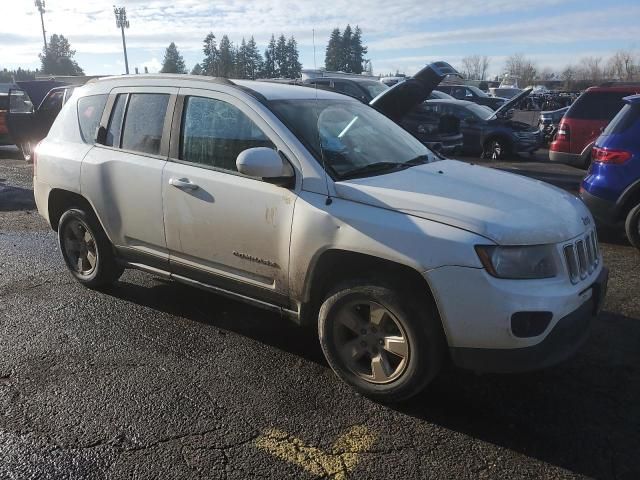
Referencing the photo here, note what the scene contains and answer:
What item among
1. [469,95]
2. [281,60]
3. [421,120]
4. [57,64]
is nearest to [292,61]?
[281,60]

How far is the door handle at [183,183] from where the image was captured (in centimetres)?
391

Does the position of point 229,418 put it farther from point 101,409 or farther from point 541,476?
point 541,476

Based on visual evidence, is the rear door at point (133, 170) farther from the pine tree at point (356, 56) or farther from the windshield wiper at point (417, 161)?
the pine tree at point (356, 56)

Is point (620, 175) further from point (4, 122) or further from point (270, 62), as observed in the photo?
point (270, 62)

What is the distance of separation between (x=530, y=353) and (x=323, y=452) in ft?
3.87

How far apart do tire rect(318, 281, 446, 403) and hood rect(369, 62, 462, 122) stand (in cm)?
404

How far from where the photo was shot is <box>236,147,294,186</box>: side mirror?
3.41 meters

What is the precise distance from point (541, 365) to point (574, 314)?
35 cm

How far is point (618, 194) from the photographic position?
630cm

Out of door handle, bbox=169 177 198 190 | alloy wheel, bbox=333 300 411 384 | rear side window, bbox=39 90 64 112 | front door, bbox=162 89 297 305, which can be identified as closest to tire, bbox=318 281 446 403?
alloy wheel, bbox=333 300 411 384

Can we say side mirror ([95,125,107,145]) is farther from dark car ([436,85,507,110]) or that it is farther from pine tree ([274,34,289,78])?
pine tree ([274,34,289,78])

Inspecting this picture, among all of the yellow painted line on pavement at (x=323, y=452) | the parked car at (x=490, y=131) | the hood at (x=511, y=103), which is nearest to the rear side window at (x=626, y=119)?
the yellow painted line on pavement at (x=323, y=452)

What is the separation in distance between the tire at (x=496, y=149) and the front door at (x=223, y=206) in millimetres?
12065

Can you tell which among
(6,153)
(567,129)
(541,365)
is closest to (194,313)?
(541,365)
